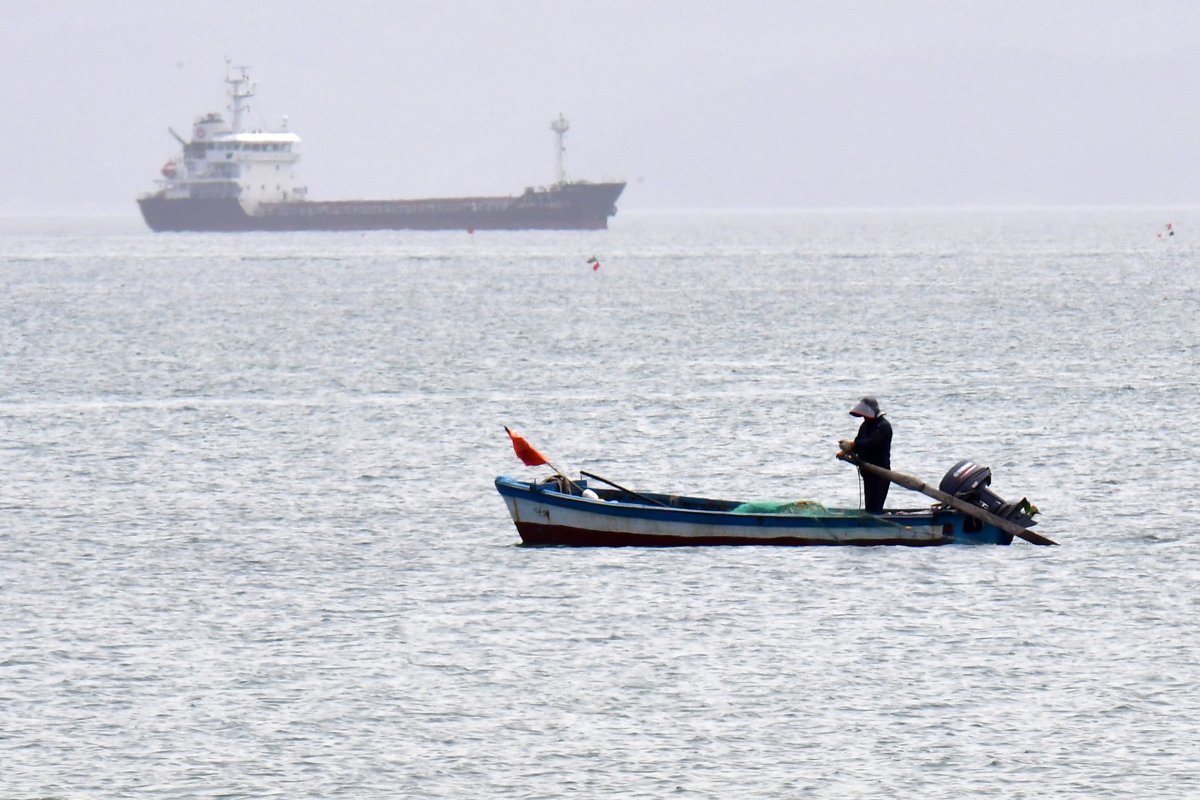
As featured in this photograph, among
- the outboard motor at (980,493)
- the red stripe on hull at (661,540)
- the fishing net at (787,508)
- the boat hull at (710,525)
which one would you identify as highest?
the outboard motor at (980,493)

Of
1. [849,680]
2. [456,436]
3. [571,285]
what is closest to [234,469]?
[456,436]

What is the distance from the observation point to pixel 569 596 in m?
31.3

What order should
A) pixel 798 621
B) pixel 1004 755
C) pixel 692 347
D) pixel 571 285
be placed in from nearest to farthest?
pixel 1004 755
pixel 798 621
pixel 692 347
pixel 571 285

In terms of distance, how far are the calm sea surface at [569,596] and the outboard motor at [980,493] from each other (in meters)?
0.75

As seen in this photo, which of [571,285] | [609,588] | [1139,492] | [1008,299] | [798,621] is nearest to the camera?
[798,621]

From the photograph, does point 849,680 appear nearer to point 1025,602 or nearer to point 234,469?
point 1025,602

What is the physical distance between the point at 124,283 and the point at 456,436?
95.3 meters

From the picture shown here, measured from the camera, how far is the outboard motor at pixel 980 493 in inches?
1356

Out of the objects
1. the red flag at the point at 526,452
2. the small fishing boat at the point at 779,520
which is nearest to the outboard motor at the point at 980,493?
the small fishing boat at the point at 779,520

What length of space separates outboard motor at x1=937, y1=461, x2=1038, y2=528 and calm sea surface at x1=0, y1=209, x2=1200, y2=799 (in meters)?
0.75

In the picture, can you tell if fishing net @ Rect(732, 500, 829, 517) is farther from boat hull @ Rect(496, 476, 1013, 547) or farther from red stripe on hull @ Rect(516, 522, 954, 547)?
red stripe on hull @ Rect(516, 522, 954, 547)

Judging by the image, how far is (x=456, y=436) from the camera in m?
52.9

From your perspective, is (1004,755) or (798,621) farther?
(798,621)

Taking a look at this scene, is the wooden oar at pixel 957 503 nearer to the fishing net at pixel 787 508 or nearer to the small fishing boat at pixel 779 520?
the small fishing boat at pixel 779 520
